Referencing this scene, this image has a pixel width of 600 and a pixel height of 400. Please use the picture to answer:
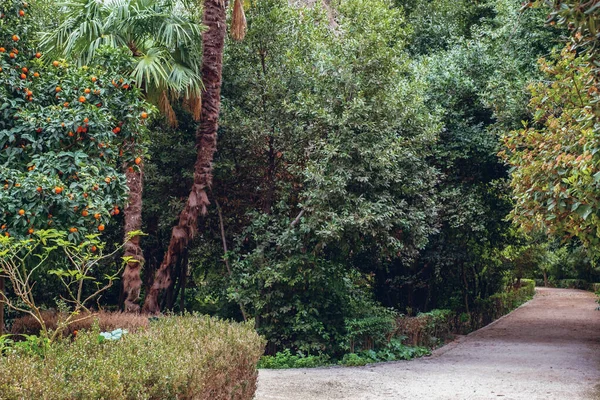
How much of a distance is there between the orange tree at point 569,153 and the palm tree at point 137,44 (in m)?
6.29

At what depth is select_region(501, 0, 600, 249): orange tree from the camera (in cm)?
539

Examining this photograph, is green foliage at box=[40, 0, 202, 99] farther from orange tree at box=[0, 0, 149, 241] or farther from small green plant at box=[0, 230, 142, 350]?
small green plant at box=[0, 230, 142, 350]

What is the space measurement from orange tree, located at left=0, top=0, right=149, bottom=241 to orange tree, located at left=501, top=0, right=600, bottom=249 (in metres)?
4.88

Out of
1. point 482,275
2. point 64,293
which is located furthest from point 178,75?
point 482,275

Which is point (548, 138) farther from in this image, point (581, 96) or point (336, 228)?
point (336, 228)

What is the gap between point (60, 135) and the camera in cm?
688

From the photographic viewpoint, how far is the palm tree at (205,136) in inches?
472

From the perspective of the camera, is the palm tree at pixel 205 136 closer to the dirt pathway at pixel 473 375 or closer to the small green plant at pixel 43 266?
the dirt pathway at pixel 473 375

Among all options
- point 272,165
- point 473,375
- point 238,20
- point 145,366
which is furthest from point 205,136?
point 145,366

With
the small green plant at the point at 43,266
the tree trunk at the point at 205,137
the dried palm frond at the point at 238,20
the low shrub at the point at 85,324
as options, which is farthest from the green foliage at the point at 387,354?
the dried palm frond at the point at 238,20

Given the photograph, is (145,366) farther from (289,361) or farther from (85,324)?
(289,361)

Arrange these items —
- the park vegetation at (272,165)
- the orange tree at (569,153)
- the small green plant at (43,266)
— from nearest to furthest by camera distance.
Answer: the small green plant at (43,266) → the orange tree at (569,153) → the park vegetation at (272,165)

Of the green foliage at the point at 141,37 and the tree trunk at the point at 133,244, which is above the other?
the green foliage at the point at 141,37

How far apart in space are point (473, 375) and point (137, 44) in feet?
29.5
